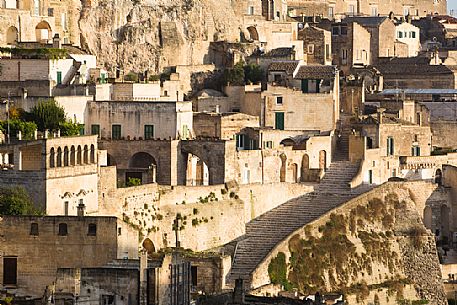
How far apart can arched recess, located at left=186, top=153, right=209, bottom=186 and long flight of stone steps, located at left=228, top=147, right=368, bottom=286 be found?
3.10 metres

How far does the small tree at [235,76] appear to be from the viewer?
8656 cm

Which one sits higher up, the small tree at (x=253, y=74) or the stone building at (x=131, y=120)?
the small tree at (x=253, y=74)

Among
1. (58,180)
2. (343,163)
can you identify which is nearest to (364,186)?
(343,163)

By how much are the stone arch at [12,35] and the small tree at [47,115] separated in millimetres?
10996

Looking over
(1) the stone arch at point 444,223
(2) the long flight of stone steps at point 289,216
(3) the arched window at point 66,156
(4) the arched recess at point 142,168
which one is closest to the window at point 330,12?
(1) the stone arch at point 444,223

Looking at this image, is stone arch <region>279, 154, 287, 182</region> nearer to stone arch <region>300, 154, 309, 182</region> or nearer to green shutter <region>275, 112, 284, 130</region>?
stone arch <region>300, 154, 309, 182</region>

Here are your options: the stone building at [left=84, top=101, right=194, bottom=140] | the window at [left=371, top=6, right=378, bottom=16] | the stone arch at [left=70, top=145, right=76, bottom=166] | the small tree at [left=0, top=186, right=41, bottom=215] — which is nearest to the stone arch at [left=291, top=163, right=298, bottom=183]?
the stone building at [left=84, top=101, right=194, bottom=140]

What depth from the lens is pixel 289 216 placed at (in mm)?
75625

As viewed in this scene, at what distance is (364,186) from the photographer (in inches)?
3164

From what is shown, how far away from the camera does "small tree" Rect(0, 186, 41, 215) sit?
60.5 metres

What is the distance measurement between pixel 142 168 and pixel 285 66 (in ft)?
51.0

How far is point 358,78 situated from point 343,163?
40.0ft

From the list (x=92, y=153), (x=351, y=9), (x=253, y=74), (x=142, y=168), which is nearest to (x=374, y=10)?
(x=351, y=9)

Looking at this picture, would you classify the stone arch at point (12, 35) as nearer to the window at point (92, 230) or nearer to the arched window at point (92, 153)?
the arched window at point (92, 153)
